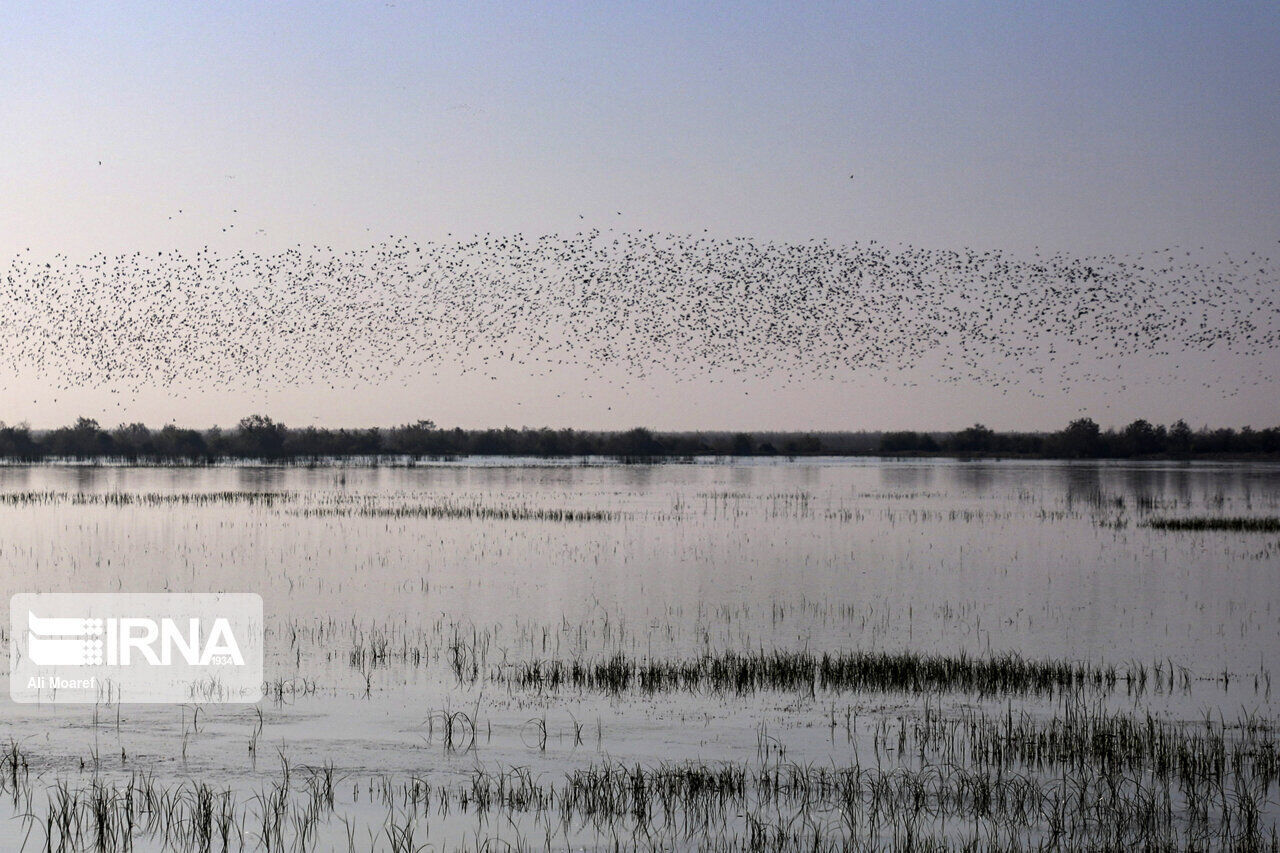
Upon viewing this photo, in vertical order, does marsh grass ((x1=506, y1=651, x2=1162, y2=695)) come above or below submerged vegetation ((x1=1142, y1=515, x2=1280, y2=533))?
below

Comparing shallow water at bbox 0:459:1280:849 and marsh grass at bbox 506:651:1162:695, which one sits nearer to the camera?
shallow water at bbox 0:459:1280:849

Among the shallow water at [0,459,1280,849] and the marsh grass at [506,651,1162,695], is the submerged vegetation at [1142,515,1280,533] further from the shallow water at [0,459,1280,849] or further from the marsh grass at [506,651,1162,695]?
the marsh grass at [506,651,1162,695]

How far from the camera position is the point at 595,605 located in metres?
17.8

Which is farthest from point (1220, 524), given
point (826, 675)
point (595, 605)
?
point (826, 675)

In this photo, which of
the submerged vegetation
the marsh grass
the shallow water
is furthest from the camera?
the submerged vegetation

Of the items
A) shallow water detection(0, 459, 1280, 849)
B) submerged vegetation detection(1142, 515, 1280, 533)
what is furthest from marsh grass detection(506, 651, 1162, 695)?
submerged vegetation detection(1142, 515, 1280, 533)

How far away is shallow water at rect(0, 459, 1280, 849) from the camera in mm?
9781

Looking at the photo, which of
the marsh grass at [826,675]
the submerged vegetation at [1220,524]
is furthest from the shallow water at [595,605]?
the submerged vegetation at [1220,524]

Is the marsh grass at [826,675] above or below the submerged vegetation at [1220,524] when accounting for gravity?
below

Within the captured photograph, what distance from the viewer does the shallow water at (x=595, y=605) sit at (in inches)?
385

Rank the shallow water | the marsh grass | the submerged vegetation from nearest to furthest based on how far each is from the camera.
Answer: the shallow water < the marsh grass < the submerged vegetation

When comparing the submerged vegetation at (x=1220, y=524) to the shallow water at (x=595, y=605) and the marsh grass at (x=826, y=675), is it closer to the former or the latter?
the shallow water at (x=595, y=605)

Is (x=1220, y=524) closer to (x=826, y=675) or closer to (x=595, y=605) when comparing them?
(x=595, y=605)

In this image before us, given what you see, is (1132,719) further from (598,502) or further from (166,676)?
(598,502)
